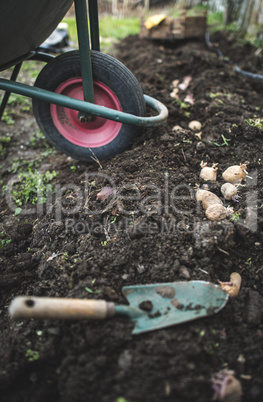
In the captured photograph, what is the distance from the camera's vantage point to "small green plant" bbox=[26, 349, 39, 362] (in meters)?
1.32

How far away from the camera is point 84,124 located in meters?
2.37

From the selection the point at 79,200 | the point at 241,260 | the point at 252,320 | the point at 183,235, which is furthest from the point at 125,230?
the point at 252,320

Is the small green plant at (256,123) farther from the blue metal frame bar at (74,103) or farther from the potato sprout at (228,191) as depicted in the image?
the blue metal frame bar at (74,103)

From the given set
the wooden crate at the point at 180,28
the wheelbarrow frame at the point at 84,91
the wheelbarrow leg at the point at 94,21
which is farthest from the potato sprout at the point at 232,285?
the wooden crate at the point at 180,28

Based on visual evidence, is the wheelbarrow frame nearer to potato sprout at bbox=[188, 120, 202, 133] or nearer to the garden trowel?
potato sprout at bbox=[188, 120, 202, 133]

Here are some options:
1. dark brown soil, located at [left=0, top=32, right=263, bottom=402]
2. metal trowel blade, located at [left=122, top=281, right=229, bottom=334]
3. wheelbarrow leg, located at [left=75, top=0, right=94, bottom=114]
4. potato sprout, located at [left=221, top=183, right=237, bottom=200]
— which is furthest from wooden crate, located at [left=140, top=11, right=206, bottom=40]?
metal trowel blade, located at [left=122, top=281, right=229, bottom=334]

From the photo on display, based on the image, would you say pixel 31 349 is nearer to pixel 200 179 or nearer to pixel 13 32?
pixel 200 179

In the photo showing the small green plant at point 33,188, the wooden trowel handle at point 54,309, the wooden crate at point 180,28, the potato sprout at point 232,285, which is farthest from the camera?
the wooden crate at point 180,28

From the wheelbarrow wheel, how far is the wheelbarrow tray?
254 millimetres

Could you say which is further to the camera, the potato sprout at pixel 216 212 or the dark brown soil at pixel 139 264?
the potato sprout at pixel 216 212

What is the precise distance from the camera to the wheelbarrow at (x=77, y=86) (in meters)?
1.75

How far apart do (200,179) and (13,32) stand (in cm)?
150

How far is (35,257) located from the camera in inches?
71.6

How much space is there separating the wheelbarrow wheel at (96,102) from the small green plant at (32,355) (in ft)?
4.71
